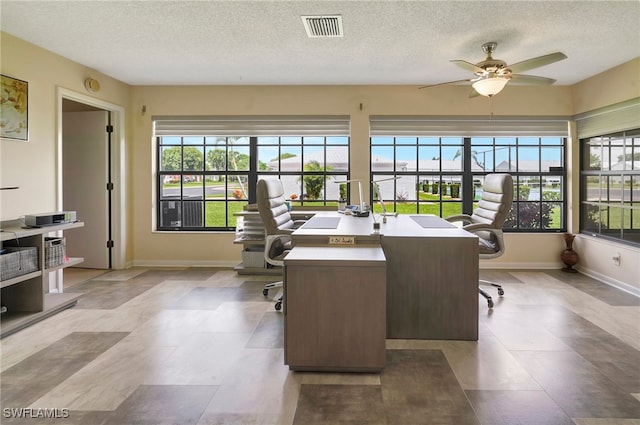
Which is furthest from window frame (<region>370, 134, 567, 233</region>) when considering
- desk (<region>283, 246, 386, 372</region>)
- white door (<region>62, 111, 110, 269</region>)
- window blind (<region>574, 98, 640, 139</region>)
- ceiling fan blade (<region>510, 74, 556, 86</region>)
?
white door (<region>62, 111, 110, 269</region>)

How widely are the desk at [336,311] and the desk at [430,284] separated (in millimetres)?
553

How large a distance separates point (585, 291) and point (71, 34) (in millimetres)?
5531

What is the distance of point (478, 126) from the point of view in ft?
17.5

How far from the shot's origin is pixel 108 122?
5254 millimetres

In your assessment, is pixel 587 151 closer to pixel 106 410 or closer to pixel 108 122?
pixel 106 410

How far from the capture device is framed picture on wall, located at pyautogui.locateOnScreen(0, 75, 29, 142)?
3.44 metres

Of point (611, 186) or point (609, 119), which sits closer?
point (609, 119)

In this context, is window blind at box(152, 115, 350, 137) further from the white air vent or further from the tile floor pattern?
the tile floor pattern

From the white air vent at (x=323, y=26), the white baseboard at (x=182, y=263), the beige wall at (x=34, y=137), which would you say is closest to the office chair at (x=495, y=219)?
the white air vent at (x=323, y=26)

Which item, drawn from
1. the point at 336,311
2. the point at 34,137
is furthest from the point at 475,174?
the point at 34,137

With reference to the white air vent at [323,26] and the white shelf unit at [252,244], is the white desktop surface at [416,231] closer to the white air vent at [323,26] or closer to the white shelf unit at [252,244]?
the white air vent at [323,26]

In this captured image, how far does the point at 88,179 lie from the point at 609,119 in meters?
6.38

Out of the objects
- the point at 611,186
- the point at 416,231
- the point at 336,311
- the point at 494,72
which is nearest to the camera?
the point at 336,311

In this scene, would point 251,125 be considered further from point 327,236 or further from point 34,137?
point 327,236
